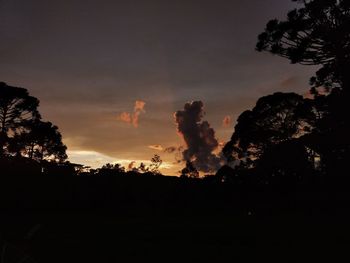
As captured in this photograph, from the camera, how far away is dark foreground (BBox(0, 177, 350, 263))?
12.8 metres

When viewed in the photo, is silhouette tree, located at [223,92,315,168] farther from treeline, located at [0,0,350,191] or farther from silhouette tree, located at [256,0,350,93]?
silhouette tree, located at [256,0,350,93]

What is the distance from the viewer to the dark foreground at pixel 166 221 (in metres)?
12.8

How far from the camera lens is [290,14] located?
1037 inches

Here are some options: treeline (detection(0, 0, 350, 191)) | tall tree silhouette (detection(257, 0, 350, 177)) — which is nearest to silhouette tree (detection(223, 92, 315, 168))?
treeline (detection(0, 0, 350, 191))

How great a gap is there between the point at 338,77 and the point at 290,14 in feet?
14.5

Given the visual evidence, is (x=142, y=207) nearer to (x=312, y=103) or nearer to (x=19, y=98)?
(x=312, y=103)

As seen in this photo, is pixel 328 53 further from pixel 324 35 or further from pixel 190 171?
pixel 190 171

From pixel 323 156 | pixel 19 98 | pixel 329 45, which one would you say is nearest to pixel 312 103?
pixel 323 156

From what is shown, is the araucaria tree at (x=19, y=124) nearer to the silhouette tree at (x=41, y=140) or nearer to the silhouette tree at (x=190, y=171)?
the silhouette tree at (x=41, y=140)

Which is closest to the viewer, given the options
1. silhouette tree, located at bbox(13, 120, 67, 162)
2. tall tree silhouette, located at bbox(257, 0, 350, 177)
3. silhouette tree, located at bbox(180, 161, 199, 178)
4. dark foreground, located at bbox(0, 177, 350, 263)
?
dark foreground, located at bbox(0, 177, 350, 263)

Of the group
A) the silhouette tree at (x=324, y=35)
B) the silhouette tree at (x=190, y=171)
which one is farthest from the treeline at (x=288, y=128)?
the silhouette tree at (x=190, y=171)

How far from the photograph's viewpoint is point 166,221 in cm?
2658

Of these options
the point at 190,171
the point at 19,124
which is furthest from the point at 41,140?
the point at 190,171

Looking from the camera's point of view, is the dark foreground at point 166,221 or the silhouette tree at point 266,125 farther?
the silhouette tree at point 266,125
